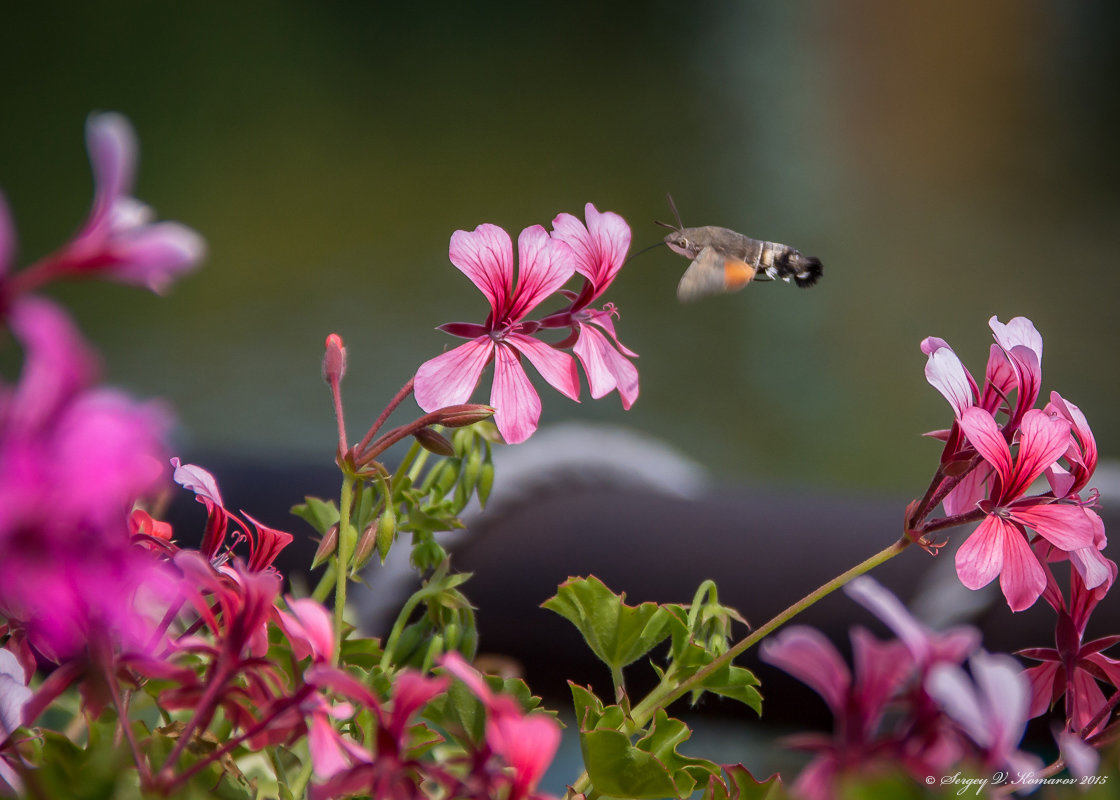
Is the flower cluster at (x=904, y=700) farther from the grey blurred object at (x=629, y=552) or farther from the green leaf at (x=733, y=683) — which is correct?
the grey blurred object at (x=629, y=552)

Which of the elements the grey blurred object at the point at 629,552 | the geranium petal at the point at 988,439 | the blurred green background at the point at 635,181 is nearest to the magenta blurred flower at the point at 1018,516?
the geranium petal at the point at 988,439

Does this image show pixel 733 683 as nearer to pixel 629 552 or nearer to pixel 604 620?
pixel 604 620

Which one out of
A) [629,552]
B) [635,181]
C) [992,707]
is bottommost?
[629,552]

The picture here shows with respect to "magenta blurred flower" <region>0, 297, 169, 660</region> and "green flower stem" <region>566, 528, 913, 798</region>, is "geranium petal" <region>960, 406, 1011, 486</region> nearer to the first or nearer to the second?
"green flower stem" <region>566, 528, 913, 798</region>

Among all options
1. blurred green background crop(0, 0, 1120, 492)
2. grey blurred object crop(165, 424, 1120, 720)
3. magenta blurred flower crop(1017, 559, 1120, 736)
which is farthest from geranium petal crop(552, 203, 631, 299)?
blurred green background crop(0, 0, 1120, 492)

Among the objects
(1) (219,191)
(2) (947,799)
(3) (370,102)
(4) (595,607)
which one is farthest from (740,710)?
(3) (370,102)

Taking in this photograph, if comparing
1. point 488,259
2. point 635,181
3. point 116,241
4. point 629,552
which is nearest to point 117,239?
point 116,241
